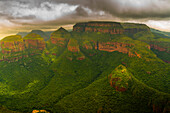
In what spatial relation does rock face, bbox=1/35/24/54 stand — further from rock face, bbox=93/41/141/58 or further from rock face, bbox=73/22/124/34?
rock face, bbox=73/22/124/34

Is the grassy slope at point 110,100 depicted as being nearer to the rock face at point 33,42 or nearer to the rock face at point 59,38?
the rock face at point 33,42

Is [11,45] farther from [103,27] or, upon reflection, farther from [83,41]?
[103,27]

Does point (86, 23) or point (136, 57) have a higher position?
point (86, 23)

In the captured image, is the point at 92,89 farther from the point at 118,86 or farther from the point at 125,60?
the point at 125,60

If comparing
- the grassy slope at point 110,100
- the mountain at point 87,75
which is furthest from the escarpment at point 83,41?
the grassy slope at point 110,100

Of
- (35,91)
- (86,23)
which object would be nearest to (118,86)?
(35,91)

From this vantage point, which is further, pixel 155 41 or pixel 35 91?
pixel 155 41

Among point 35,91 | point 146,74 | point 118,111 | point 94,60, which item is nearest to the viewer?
point 118,111

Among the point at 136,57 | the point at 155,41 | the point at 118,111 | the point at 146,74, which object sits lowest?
the point at 118,111

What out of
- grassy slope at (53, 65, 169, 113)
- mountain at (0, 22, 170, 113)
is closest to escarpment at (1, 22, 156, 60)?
mountain at (0, 22, 170, 113)
